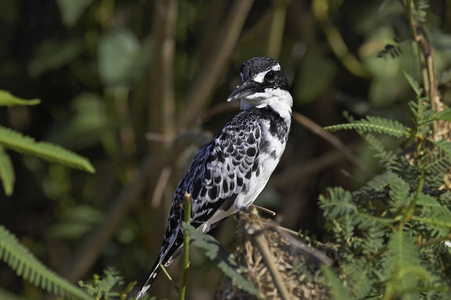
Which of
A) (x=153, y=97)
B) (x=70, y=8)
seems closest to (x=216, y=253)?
(x=70, y=8)

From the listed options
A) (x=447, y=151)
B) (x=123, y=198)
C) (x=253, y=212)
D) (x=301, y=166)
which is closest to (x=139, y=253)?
(x=123, y=198)

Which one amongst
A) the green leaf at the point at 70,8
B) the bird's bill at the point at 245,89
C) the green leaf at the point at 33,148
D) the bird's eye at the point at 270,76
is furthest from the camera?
the green leaf at the point at 70,8

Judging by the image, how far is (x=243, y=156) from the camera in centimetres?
204

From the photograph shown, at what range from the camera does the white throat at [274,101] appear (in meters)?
2.03

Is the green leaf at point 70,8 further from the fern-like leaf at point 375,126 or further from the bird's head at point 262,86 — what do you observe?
the fern-like leaf at point 375,126

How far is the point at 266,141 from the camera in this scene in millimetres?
2020

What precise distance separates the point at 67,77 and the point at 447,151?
9.38ft

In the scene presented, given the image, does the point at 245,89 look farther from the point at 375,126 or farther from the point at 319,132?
the point at 375,126

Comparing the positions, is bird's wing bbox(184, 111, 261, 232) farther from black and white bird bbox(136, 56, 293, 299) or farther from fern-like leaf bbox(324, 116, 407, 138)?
fern-like leaf bbox(324, 116, 407, 138)

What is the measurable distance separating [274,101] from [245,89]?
19cm

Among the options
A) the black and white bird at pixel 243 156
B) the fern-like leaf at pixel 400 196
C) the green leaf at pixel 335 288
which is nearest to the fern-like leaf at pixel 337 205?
the fern-like leaf at pixel 400 196

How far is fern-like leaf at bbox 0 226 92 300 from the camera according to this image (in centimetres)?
93

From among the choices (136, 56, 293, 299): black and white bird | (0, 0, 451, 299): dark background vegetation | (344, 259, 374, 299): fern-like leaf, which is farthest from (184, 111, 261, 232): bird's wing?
(344, 259, 374, 299): fern-like leaf

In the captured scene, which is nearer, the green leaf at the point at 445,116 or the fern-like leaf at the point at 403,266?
the fern-like leaf at the point at 403,266
